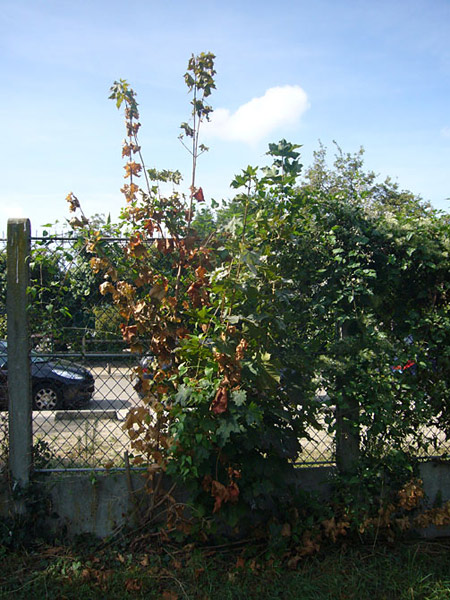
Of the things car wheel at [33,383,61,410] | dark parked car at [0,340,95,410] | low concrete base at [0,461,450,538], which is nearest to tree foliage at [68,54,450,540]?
low concrete base at [0,461,450,538]

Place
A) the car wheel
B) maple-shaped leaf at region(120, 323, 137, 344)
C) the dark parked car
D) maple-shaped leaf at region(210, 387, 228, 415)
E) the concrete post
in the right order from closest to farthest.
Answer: maple-shaped leaf at region(210, 387, 228, 415), maple-shaped leaf at region(120, 323, 137, 344), the concrete post, the dark parked car, the car wheel

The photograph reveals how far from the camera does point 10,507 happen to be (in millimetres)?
3357

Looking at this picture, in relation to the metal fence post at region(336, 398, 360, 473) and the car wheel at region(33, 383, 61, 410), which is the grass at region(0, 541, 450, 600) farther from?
the car wheel at region(33, 383, 61, 410)

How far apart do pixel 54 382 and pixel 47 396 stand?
31cm

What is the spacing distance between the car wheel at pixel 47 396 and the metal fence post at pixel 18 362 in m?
0.99

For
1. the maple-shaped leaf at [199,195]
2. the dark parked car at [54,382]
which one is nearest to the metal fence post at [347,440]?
the maple-shaped leaf at [199,195]

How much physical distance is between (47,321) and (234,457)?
1.68 meters

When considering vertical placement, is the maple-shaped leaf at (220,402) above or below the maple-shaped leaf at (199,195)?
below

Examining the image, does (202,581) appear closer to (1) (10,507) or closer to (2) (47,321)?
(1) (10,507)

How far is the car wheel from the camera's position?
448cm

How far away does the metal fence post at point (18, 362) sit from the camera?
3404 millimetres

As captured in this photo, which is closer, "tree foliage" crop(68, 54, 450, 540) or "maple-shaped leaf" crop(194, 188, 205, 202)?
"tree foliage" crop(68, 54, 450, 540)

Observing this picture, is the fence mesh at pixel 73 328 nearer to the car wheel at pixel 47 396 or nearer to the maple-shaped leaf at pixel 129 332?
the maple-shaped leaf at pixel 129 332

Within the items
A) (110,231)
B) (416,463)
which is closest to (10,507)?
(110,231)
